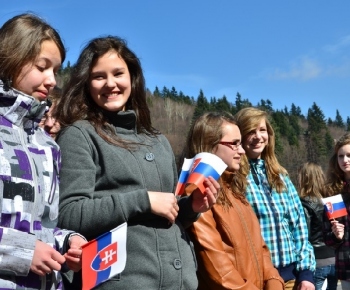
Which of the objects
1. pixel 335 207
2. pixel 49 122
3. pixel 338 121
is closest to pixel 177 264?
pixel 49 122

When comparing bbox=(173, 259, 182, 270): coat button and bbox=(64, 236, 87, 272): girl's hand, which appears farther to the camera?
Result: bbox=(173, 259, 182, 270): coat button

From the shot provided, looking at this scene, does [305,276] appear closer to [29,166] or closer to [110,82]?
[110,82]

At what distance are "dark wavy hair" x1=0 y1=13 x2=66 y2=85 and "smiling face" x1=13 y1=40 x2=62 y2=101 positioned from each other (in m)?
0.02

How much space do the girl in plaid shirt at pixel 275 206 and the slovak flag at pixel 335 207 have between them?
0.52 metres

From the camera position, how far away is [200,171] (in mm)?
2879

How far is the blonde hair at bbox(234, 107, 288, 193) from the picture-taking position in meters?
4.87

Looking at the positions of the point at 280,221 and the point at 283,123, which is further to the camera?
the point at 283,123

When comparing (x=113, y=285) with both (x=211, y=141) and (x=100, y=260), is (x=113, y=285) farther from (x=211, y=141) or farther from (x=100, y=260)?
(x=211, y=141)

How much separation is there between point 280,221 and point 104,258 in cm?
268

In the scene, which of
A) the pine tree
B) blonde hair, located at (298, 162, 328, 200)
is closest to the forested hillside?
the pine tree

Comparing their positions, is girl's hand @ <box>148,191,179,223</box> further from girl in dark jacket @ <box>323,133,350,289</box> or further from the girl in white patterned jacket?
girl in dark jacket @ <box>323,133,350,289</box>

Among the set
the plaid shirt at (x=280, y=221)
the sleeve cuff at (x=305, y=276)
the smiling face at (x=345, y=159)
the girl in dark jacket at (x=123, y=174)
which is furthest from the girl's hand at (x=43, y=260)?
the smiling face at (x=345, y=159)

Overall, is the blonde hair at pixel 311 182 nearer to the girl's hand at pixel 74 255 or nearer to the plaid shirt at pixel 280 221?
the plaid shirt at pixel 280 221

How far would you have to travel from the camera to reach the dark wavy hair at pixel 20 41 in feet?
7.75
